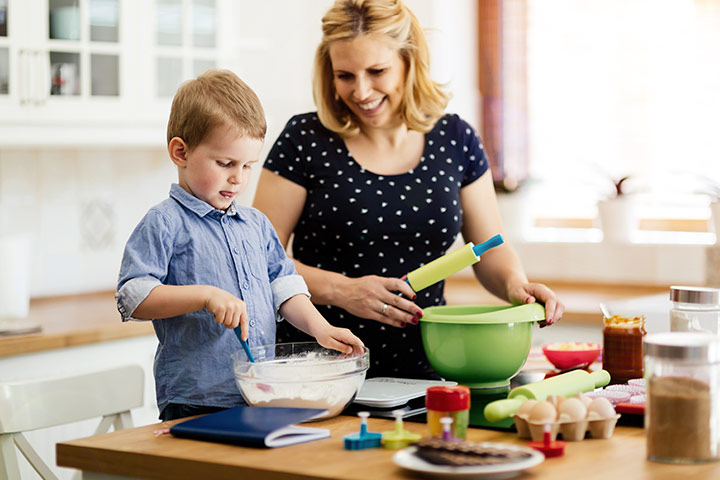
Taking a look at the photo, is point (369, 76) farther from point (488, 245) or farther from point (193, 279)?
point (193, 279)

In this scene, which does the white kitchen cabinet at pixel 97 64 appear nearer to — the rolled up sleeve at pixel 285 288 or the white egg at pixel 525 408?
the rolled up sleeve at pixel 285 288

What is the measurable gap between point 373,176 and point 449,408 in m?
0.79

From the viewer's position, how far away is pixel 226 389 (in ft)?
4.77

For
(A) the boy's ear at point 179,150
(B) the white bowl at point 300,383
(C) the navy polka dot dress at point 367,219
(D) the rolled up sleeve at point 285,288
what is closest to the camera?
(B) the white bowl at point 300,383

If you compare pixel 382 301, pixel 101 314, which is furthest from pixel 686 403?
pixel 101 314

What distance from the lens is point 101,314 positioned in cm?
279

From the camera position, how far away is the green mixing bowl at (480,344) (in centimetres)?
152

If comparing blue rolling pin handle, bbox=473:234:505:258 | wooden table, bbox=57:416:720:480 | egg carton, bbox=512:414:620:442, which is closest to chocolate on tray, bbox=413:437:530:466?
wooden table, bbox=57:416:720:480

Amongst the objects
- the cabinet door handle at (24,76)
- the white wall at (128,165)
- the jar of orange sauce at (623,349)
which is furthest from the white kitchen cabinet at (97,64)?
the jar of orange sauce at (623,349)

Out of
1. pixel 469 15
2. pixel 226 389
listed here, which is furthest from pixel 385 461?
pixel 469 15

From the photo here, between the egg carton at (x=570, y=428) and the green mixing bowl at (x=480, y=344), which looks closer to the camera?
the egg carton at (x=570, y=428)

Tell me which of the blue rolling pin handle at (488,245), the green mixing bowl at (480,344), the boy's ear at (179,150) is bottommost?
the green mixing bowl at (480,344)

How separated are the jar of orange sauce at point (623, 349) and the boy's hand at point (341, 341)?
1.49ft

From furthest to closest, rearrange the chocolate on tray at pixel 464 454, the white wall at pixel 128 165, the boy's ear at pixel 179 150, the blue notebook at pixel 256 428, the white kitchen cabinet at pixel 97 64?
the white wall at pixel 128 165, the white kitchen cabinet at pixel 97 64, the boy's ear at pixel 179 150, the blue notebook at pixel 256 428, the chocolate on tray at pixel 464 454
